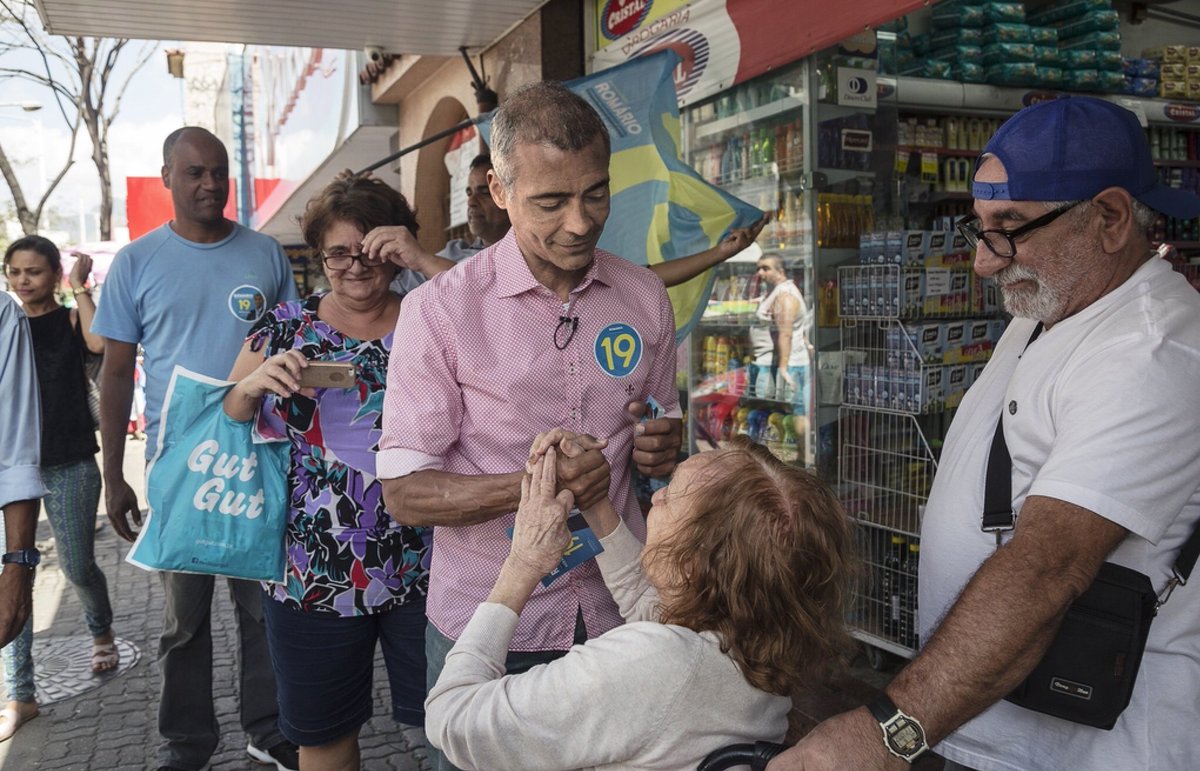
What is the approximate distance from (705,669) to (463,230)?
8127mm

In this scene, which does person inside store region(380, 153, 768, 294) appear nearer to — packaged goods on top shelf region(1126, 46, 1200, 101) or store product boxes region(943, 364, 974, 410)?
store product boxes region(943, 364, 974, 410)

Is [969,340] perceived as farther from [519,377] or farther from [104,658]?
[104,658]

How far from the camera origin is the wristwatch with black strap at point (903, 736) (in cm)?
156

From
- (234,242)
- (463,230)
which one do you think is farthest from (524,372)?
(463,230)

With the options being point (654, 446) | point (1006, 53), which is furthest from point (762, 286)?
point (654, 446)

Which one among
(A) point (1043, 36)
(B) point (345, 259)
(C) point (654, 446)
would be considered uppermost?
(A) point (1043, 36)

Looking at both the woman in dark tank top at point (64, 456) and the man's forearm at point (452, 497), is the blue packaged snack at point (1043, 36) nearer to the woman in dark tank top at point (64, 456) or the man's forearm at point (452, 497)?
the man's forearm at point (452, 497)

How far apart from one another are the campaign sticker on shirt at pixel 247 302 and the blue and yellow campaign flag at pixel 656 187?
44.9 inches

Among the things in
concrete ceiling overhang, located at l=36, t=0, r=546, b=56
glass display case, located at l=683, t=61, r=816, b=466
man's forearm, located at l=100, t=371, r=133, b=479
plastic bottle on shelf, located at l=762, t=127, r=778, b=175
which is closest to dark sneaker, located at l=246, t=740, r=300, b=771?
man's forearm, located at l=100, t=371, r=133, b=479

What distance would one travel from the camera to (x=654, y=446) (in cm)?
220

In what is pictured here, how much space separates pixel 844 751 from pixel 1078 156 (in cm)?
115

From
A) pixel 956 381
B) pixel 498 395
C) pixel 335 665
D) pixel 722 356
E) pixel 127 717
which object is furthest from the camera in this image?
pixel 722 356

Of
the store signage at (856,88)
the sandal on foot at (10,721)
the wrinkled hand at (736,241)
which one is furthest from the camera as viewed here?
the store signage at (856,88)

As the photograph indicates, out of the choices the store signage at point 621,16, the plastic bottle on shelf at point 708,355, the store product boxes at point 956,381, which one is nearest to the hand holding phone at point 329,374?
the store product boxes at point 956,381
